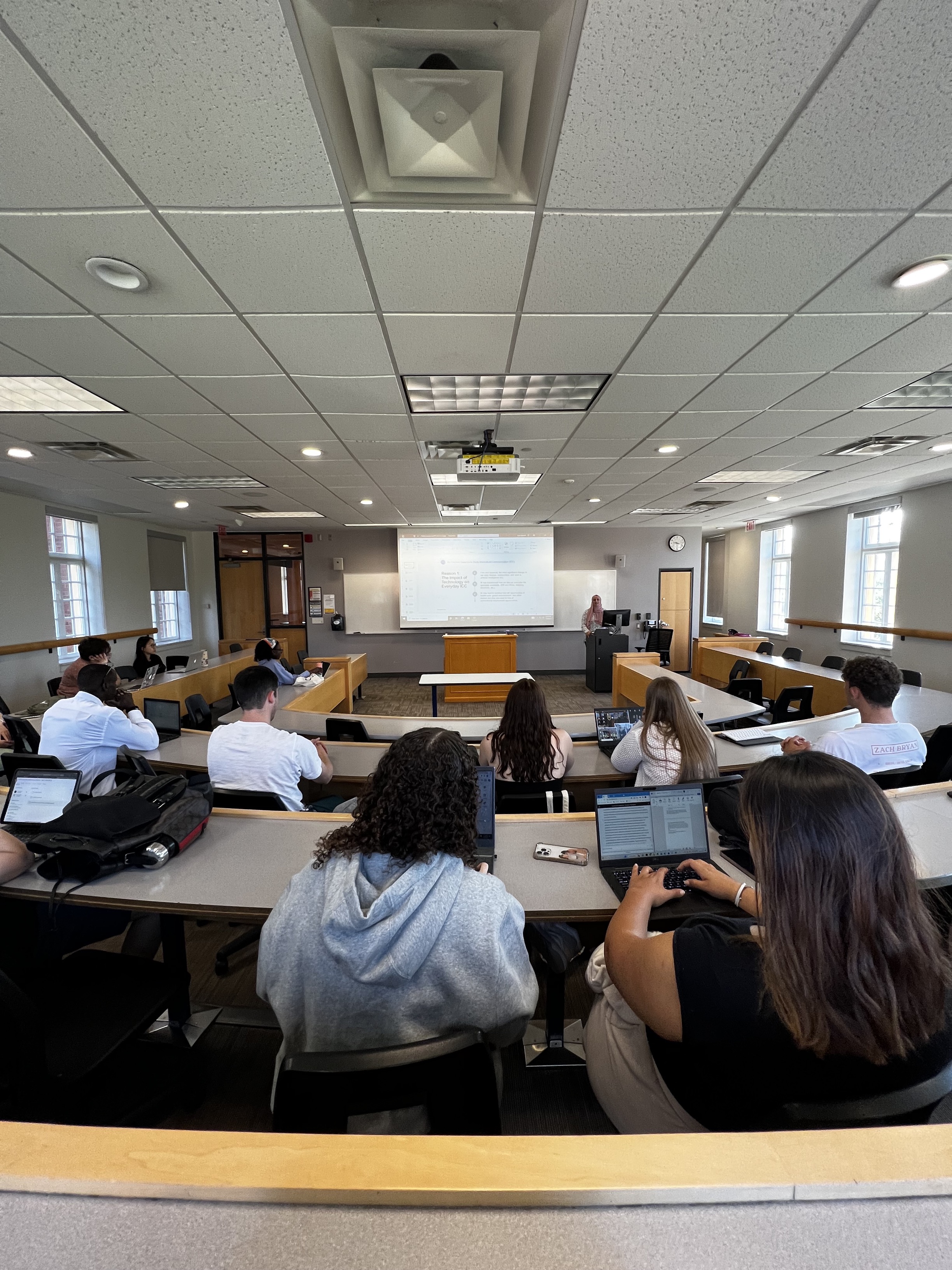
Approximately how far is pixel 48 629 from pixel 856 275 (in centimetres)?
876

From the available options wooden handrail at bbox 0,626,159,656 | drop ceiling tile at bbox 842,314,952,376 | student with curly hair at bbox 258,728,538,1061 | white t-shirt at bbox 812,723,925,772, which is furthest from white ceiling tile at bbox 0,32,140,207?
wooden handrail at bbox 0,626,159,656

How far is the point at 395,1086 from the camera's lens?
0.82 metres

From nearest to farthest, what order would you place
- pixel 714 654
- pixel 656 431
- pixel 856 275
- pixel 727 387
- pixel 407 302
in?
pixel 856 275
pixel 407 302
pixel 727 387
pixel 656 431
pixel 714 654

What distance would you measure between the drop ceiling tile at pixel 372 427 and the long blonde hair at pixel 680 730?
2.65 metres

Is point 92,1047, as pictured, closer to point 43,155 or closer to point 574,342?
point 43,155

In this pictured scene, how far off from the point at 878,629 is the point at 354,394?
763 centimetres

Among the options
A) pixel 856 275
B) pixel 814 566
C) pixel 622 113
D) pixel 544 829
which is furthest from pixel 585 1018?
pixel 814 566

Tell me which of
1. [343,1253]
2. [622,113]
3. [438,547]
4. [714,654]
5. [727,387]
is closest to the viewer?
[343,1253]

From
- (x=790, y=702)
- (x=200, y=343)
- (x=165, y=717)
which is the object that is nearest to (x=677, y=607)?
(x=790, y=702)

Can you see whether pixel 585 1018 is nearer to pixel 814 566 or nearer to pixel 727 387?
pixel 727 387

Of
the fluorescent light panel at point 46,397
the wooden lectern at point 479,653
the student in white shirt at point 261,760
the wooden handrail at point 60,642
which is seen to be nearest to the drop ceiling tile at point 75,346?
the fluorescent light panel at point 46,397

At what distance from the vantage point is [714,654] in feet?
26.1

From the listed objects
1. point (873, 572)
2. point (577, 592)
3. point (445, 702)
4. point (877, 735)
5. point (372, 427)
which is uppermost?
point (372, 427)

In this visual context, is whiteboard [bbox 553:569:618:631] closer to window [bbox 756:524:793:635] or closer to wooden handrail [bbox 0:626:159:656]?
window [bbox 756:524:793:635]
